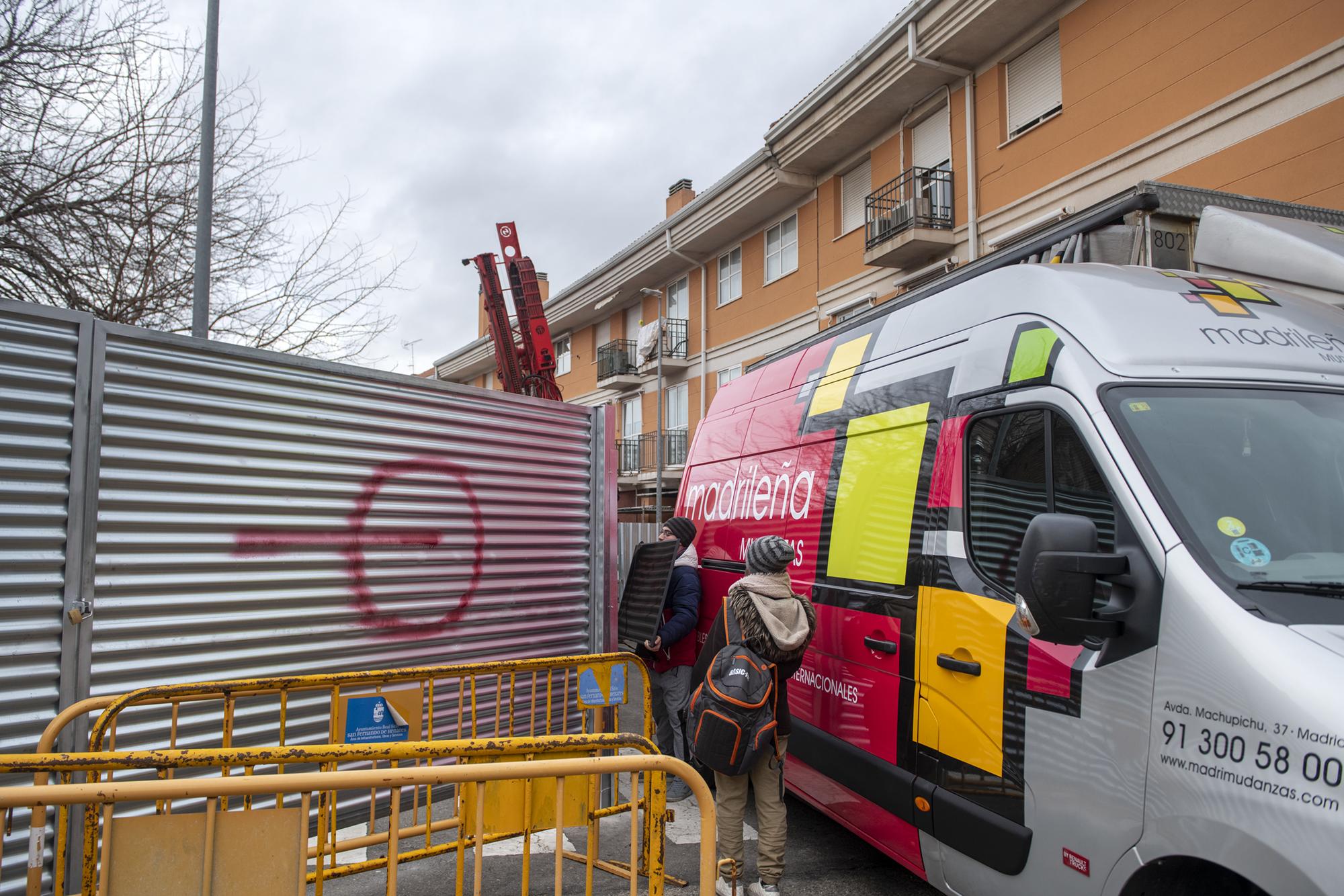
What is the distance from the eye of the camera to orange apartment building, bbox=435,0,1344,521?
10461 millimetres

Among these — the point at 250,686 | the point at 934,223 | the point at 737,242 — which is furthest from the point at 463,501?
the point at 737,242

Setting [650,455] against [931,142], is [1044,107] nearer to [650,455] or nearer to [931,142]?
[931,142]

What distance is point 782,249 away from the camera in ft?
69.8

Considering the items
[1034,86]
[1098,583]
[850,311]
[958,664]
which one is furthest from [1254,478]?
[850,311]

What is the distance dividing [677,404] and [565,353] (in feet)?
28.3

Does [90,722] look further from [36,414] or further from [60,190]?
[60,190]

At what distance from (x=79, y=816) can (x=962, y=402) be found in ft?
13.4

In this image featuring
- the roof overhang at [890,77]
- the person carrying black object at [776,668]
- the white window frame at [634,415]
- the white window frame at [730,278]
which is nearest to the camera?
the person carrying black object at [776,668]

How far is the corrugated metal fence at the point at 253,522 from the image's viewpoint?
3.74 metres

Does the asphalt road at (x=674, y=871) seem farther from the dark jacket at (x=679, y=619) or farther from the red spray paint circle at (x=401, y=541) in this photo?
the red spray paint circle at (x=401, y=541)

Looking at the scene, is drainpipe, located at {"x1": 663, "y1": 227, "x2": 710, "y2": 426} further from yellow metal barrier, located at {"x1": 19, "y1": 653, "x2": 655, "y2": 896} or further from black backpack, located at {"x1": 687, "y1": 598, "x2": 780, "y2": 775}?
black backpack, located at {"x1": 687, "y1": 598, "x2": 780, "y2": 775}

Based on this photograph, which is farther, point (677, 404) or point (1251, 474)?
point (677, 404)

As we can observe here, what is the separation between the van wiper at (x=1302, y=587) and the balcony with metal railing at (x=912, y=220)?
45.6 ft

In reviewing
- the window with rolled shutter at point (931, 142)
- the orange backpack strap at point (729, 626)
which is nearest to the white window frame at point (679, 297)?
the window with rolled shutter at point (931, 142)
